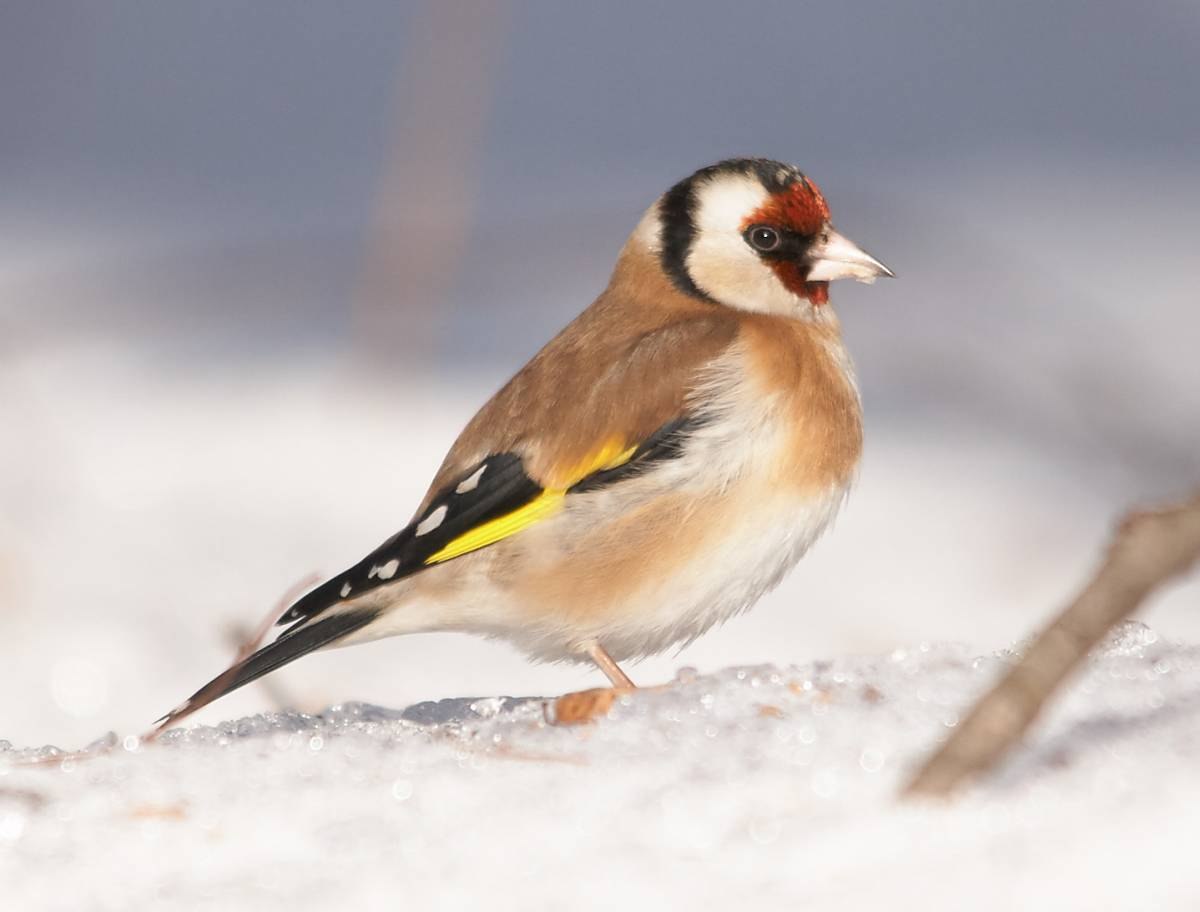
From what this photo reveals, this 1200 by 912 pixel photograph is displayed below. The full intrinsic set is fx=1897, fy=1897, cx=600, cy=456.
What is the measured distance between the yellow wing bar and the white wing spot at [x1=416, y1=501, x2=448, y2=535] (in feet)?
0.13

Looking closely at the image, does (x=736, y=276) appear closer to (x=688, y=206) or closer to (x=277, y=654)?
(x=688, y=206)

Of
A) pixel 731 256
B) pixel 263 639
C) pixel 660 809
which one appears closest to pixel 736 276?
pixel 731 256

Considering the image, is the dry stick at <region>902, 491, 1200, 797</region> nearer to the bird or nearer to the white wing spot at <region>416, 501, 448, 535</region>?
the bird

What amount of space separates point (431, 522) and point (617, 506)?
0.26 m

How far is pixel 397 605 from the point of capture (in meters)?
2.64

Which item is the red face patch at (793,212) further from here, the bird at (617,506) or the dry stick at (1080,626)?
the dry stick at (1080,626)

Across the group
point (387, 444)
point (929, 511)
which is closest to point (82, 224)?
point (387, 444)

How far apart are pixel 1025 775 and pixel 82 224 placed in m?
5.47

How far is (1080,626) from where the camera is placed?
4.80ft

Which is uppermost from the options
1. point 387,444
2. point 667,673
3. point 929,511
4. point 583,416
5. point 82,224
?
point 82,224

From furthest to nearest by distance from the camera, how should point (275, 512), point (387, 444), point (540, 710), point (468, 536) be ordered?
point (387, 444) → point (275, 512) → point (468, 536) → point (540, 710)

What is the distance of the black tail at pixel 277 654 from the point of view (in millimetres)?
2359

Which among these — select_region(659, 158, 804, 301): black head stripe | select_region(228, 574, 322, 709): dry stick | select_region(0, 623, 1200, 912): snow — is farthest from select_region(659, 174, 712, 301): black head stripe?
select_region(0, 623, 1200, 912): snow

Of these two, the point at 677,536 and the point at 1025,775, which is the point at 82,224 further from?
the point at 1025,775
